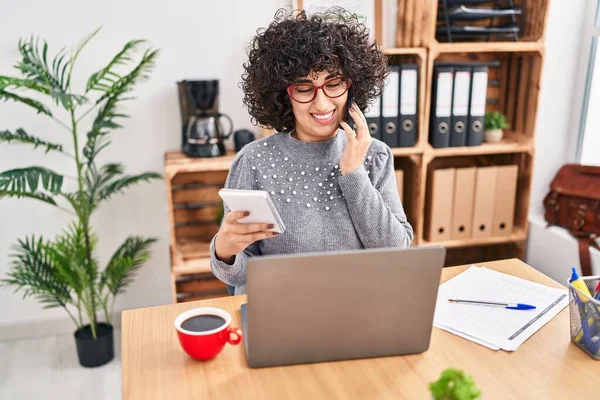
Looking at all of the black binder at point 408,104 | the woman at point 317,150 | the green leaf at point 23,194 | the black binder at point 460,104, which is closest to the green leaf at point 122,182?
the green leaf at point 23,194

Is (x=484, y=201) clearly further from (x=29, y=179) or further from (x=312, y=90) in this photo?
(x=29, y=179)

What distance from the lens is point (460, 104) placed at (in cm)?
237

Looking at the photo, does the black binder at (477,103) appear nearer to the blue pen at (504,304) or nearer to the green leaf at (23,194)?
the blue pen at (504,304)

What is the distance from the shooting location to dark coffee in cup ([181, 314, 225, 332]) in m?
0.98

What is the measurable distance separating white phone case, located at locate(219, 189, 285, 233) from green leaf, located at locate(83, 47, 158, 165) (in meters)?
1.20

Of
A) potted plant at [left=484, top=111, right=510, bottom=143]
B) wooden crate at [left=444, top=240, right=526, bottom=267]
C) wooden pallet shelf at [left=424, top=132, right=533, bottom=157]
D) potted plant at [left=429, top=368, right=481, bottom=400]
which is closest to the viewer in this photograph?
potted plant at [left=429, top=368, right=481, bottom=400]

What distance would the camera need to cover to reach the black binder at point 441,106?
231 centimetres

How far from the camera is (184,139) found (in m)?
2.33

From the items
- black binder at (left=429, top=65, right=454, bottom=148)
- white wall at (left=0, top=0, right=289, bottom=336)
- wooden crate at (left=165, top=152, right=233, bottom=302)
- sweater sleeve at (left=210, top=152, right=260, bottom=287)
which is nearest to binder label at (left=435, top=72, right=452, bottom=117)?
black binder at (left=429, top=65, right=454, bottom=148)

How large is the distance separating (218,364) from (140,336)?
0.20 m

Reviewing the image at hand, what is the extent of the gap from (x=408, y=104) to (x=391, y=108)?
0.08 m

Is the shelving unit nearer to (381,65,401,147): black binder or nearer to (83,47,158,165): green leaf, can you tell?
(381,65,401,147): black binder

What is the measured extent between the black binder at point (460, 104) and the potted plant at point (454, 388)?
1879mm

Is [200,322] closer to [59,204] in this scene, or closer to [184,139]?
[184,139]
